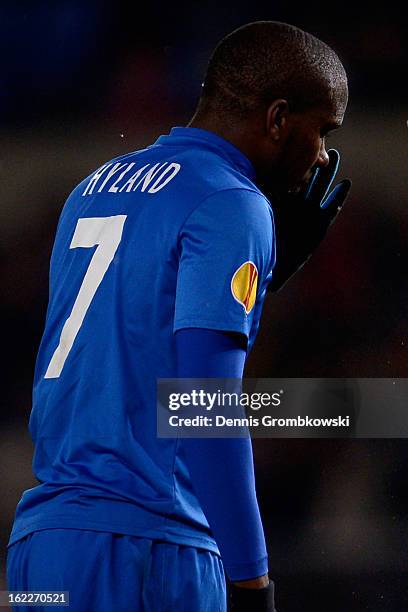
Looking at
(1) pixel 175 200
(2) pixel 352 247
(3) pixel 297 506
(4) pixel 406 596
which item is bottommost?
(4) pixel 406 596

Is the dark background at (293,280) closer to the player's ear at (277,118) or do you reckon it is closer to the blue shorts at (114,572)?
the player's ear at (277,118)

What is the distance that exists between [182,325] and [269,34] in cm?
35

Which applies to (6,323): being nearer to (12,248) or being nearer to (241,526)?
(12,248)

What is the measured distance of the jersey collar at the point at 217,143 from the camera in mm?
983

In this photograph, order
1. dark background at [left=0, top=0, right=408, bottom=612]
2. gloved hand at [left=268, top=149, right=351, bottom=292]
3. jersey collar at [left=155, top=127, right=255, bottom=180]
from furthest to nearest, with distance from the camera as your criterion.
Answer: dark background at [left=0, top=0, right=408, bottom=612], gloved hand at [left=268, top=149, right=351, bottom=292], jersey collar at [left=155, top=127, right=255, bottom=180]

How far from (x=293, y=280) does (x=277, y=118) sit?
1369 mm

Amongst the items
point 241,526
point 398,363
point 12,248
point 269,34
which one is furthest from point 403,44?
point 241,526

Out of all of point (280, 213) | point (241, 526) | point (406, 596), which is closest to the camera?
point (241, 526)

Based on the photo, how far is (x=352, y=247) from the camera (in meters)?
2.35

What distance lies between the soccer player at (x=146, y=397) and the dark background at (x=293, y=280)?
4.59 ft

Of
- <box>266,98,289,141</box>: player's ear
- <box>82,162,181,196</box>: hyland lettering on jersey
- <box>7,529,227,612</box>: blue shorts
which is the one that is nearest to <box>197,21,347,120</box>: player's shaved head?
<box>266,98,289,141</box>: player's ear

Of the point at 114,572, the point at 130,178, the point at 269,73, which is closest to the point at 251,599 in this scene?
the point at 114,572

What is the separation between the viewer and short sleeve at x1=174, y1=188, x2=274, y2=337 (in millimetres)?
828

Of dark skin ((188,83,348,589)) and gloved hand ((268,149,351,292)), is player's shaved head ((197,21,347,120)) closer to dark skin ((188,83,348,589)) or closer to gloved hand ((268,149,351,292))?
dark skin ((188,83,348,589))
